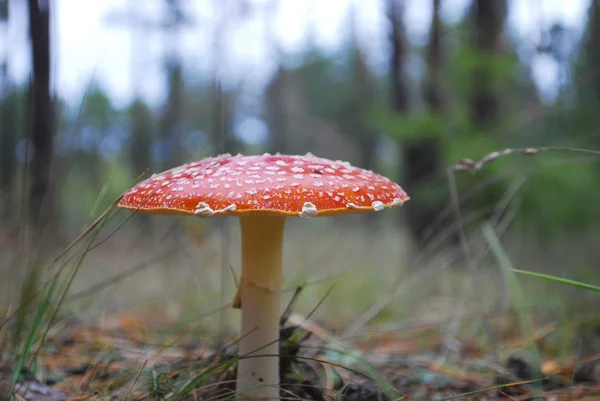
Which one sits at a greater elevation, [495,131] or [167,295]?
Result: [495,131]

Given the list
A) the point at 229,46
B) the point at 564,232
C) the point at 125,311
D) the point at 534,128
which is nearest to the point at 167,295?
the point at 125,311

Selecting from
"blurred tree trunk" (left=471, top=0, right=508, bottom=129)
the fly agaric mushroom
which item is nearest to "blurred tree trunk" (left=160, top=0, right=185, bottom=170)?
"blurred tree trunk" (left=471, top=0, right=508, bottom=129)

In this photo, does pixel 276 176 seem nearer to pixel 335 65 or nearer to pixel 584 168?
pixel 584 168

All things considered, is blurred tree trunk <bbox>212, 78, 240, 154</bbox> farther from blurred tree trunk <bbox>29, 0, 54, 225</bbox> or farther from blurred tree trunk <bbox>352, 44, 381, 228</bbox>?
blurred tree trunk <bbox>352, 44, 381, 228</bbox>

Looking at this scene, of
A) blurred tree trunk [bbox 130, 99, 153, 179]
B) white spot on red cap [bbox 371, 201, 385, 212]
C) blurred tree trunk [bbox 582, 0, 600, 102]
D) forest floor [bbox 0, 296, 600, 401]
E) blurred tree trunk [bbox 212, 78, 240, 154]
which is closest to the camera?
white spot on red cap [bbox 371, 201, 385, 212]

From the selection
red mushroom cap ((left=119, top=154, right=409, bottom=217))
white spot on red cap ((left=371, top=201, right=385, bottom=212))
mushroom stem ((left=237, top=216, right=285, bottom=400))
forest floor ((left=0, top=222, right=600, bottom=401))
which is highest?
red mushroom cap ((left=119, top=154, right=409, bottom=217))

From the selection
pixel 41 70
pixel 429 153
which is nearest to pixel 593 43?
pixel 429 153
